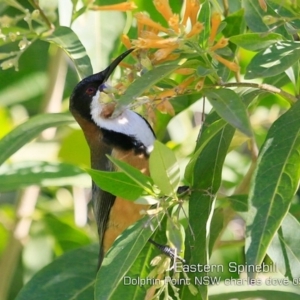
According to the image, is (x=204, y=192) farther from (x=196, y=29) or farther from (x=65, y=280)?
(x=65, y=280)

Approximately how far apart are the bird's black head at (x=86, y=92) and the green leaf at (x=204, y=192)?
0.69 metres

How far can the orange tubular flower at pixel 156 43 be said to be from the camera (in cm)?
193

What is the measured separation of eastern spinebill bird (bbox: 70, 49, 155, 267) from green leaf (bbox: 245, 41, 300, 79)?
3.20ft

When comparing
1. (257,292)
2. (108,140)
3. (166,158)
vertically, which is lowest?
(257,292)

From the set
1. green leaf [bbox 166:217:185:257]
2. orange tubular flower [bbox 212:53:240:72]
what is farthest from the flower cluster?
green leaf [bbox 166:217:185:257]

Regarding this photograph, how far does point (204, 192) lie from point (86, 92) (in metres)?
1.07

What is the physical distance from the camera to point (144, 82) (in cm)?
188

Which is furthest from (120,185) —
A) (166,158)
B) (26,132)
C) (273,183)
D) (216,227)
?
(26,132)

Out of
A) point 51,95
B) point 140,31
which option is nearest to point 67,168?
point 51,95

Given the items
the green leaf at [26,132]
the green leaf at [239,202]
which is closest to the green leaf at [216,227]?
Answer: the green leaf at [239,202]

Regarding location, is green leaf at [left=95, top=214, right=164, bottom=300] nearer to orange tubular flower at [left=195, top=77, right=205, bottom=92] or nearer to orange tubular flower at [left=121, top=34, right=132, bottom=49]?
orange tubular flower at [left=195, top=77, right=205, bottom=92]

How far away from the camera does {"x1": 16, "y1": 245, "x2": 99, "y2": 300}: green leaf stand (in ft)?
9.47

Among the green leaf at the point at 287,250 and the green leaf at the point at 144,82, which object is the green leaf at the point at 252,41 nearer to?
the green leaf at the point at 144,82

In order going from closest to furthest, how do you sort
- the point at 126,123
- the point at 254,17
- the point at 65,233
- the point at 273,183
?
the point at 273,183 < the point at 254,17 < the point at 126,123 < the point at 65,233
